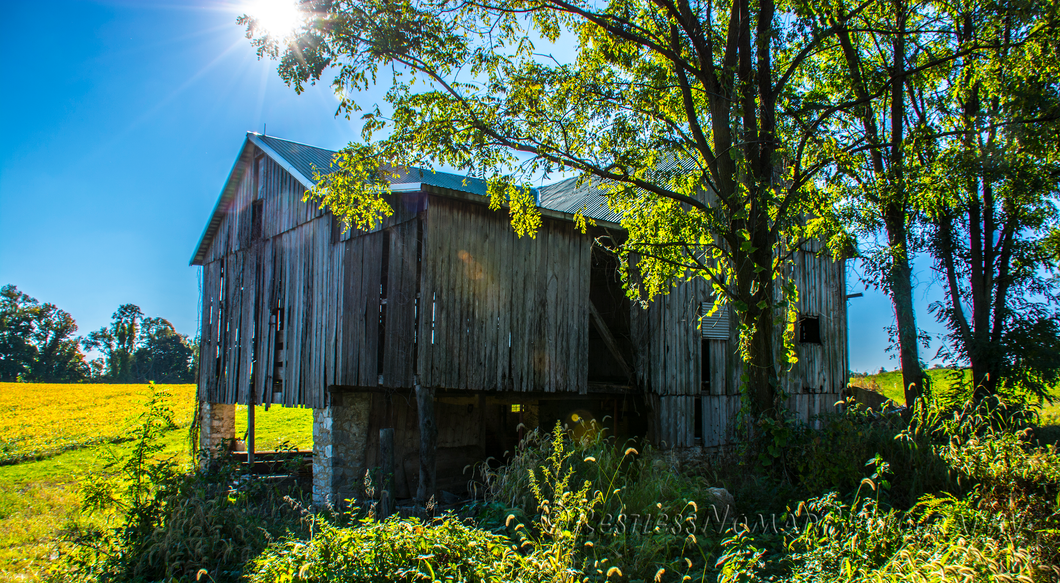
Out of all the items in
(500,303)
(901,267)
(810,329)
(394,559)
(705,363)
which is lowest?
(394,559)

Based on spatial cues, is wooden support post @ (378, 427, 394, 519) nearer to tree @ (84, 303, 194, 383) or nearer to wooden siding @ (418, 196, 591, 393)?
wooden siding @ (418, 196, 591, 393)

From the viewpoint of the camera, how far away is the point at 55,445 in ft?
62.1

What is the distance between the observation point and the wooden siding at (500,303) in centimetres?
991

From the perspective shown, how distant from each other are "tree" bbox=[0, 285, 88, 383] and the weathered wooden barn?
59.4 m

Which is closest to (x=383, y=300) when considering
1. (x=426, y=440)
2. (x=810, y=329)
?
(x=426, y=440)

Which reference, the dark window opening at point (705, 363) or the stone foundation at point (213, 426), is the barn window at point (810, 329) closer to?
the dark window opening at point (705, 363)

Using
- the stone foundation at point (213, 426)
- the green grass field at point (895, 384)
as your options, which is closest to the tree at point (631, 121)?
the stone foundation at point (213, 426)

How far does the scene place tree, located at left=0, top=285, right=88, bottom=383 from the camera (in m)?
59.4

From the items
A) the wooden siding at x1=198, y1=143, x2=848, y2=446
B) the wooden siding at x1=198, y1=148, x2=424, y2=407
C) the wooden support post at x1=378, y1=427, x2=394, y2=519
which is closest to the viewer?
the wooden support post at x1=378, y1=427, x2=394, y2=519

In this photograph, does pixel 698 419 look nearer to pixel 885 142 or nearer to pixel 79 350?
pixel 885 142

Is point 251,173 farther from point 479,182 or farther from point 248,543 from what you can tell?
point 248,543

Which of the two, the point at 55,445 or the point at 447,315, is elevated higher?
the point at 447,315

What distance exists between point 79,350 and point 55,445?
192 feet

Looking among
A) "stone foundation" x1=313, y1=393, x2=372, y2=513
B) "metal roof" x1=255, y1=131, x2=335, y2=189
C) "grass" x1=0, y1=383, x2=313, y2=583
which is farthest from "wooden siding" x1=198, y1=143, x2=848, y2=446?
"grass" x1=0, y1=383, x2=313, y2=583
